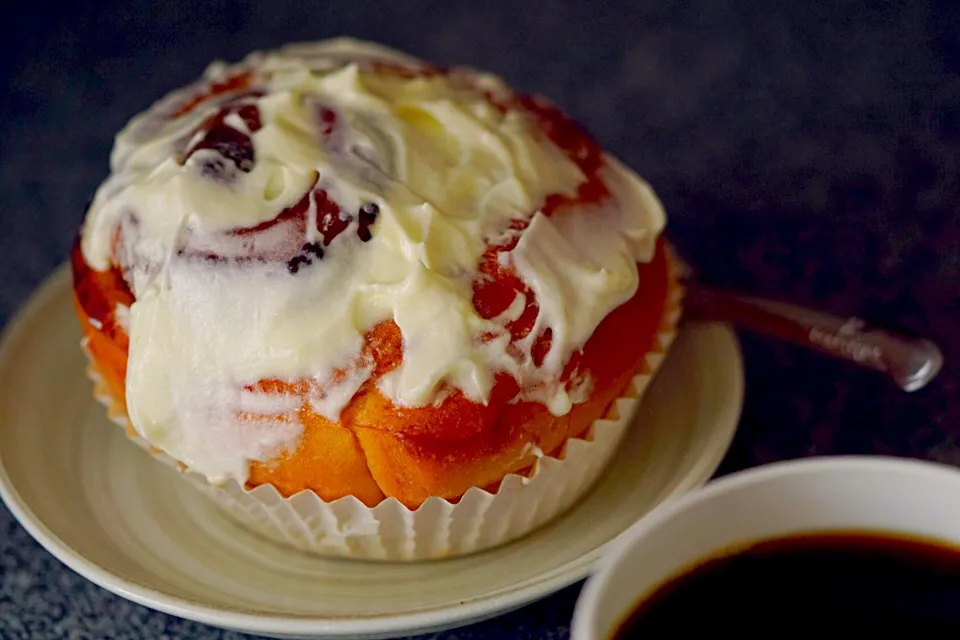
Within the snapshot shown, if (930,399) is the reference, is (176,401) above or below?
above

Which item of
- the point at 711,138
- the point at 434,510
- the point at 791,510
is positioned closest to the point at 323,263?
the point at 434,510

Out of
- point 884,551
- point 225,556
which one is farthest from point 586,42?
point 884,551

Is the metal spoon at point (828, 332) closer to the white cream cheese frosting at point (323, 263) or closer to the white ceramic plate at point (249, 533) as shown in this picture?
the white ceramic plate at point (249, 533)

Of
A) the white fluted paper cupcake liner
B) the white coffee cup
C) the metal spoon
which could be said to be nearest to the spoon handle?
the metal spoon

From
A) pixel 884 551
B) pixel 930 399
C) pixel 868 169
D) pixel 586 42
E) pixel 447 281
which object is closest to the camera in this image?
pixel 884 551

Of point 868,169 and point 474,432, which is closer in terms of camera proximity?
point 474,432

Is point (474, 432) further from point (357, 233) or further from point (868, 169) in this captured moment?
point (868, 169)

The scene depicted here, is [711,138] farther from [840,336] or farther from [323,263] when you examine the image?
[323,263]

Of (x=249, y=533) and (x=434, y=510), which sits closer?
(x=434, y=510)
